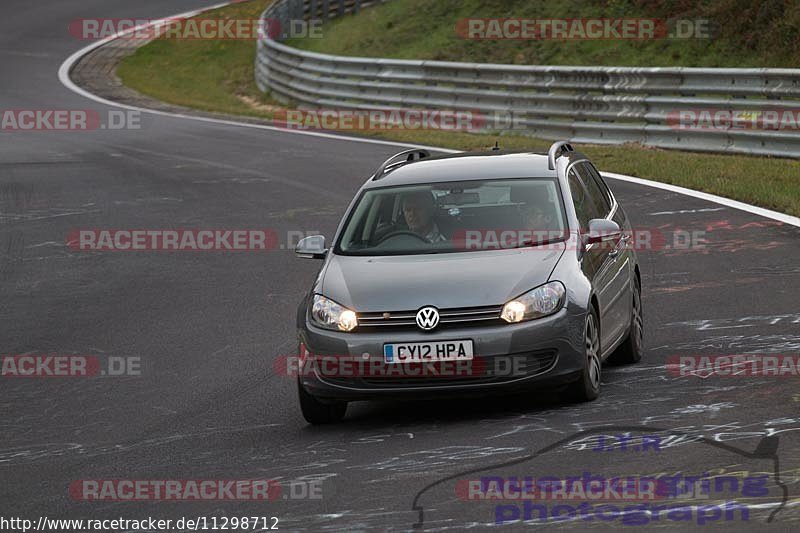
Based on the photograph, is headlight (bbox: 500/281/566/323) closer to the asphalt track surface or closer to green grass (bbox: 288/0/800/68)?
the asphalt track surface

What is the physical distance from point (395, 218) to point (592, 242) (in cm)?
128

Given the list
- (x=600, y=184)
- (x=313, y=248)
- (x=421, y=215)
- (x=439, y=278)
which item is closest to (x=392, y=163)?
(x=421, y=215)

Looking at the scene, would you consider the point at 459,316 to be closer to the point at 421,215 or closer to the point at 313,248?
the point at 421,215

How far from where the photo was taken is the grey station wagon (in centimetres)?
Result: 827

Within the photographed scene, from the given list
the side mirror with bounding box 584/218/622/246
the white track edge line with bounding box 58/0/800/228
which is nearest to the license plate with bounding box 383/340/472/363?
the side mirror with bounding box 584/218/622/246

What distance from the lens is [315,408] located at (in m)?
8.68

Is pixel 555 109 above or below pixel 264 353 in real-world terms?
above

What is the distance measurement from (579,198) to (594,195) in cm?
54

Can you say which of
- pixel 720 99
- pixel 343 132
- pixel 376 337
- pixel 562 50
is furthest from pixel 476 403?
pixel 562 50

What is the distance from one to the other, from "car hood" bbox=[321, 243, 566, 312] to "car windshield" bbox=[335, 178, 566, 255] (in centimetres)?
20

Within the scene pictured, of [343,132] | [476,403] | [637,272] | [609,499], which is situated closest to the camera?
[609,499]

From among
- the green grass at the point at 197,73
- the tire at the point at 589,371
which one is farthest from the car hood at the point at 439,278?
the green grass at the point at 197,73

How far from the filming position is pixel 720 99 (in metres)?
20.4

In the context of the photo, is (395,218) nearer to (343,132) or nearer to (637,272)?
(637,272)
